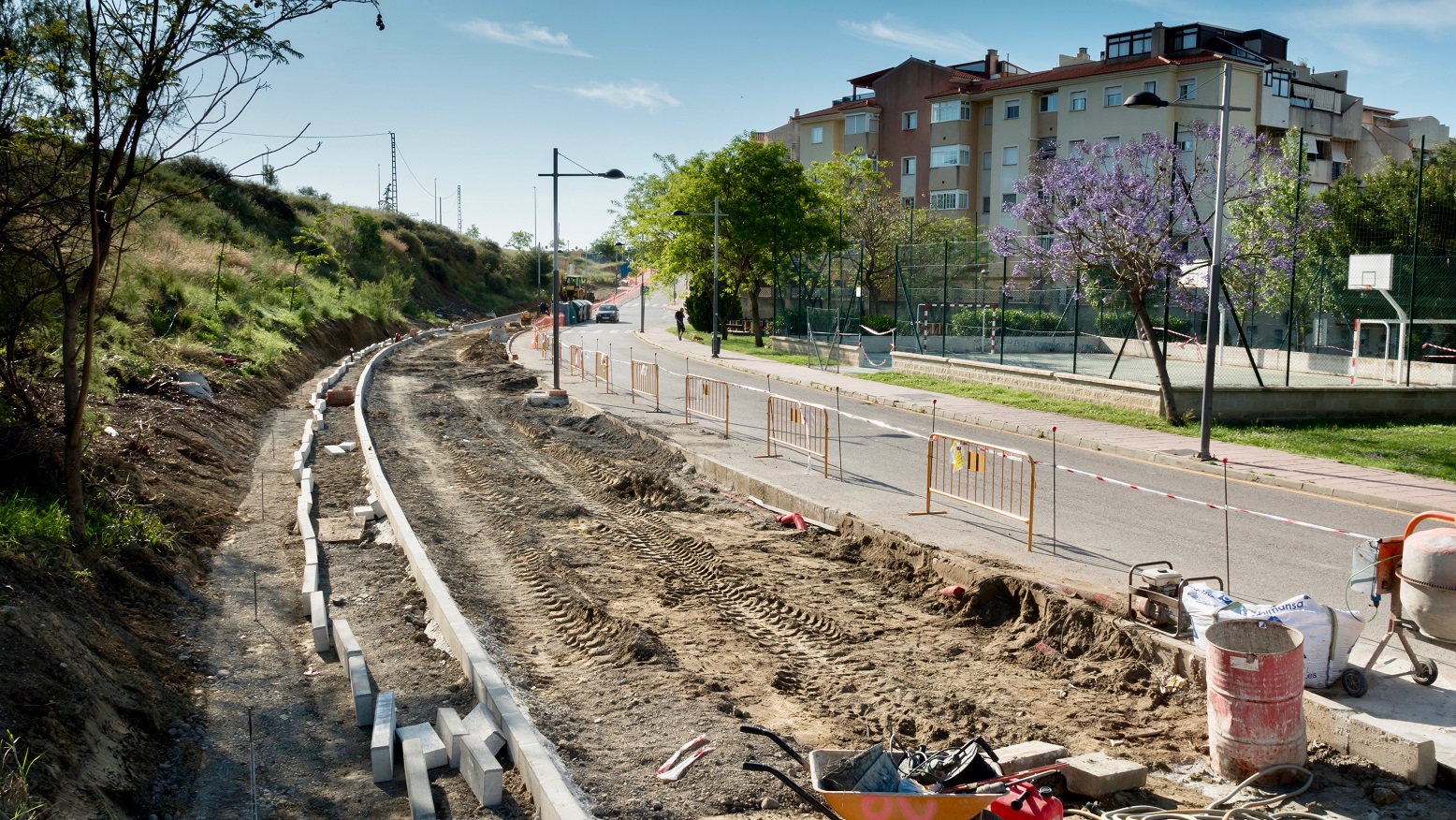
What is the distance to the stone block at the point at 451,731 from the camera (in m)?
6.09

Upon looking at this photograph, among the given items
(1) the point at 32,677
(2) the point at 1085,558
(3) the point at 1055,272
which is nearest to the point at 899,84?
(3) the point at 1055,272

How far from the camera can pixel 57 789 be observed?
5203 mm

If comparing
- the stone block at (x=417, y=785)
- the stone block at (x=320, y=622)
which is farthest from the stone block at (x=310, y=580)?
the stone block at (x=417, y=785)

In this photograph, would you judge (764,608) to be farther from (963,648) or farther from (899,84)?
(899,84)

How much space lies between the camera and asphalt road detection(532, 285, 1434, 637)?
9.80 m

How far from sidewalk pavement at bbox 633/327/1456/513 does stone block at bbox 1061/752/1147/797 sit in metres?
9.45

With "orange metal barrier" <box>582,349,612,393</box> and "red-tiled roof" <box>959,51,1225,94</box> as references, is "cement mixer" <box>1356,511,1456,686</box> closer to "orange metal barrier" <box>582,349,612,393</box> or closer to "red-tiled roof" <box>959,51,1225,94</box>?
"orange metal barrier" <box>582,349,612,393</box>

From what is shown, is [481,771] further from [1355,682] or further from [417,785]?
[1355,682]

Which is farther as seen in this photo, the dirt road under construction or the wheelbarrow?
the dirt road under construction

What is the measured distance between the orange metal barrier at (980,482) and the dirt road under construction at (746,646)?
1599 mm

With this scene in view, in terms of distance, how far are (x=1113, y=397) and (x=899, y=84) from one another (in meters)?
50.7

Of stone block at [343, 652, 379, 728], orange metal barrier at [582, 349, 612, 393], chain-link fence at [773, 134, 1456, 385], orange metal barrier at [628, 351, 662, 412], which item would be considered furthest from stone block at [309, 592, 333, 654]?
orange metal barrier at [582, 349, 612, 393]

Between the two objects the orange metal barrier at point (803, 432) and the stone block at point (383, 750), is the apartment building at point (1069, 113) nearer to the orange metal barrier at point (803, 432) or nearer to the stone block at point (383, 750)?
the orange metal barrier at point (803, 432)

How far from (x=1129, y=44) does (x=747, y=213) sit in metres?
28.0
